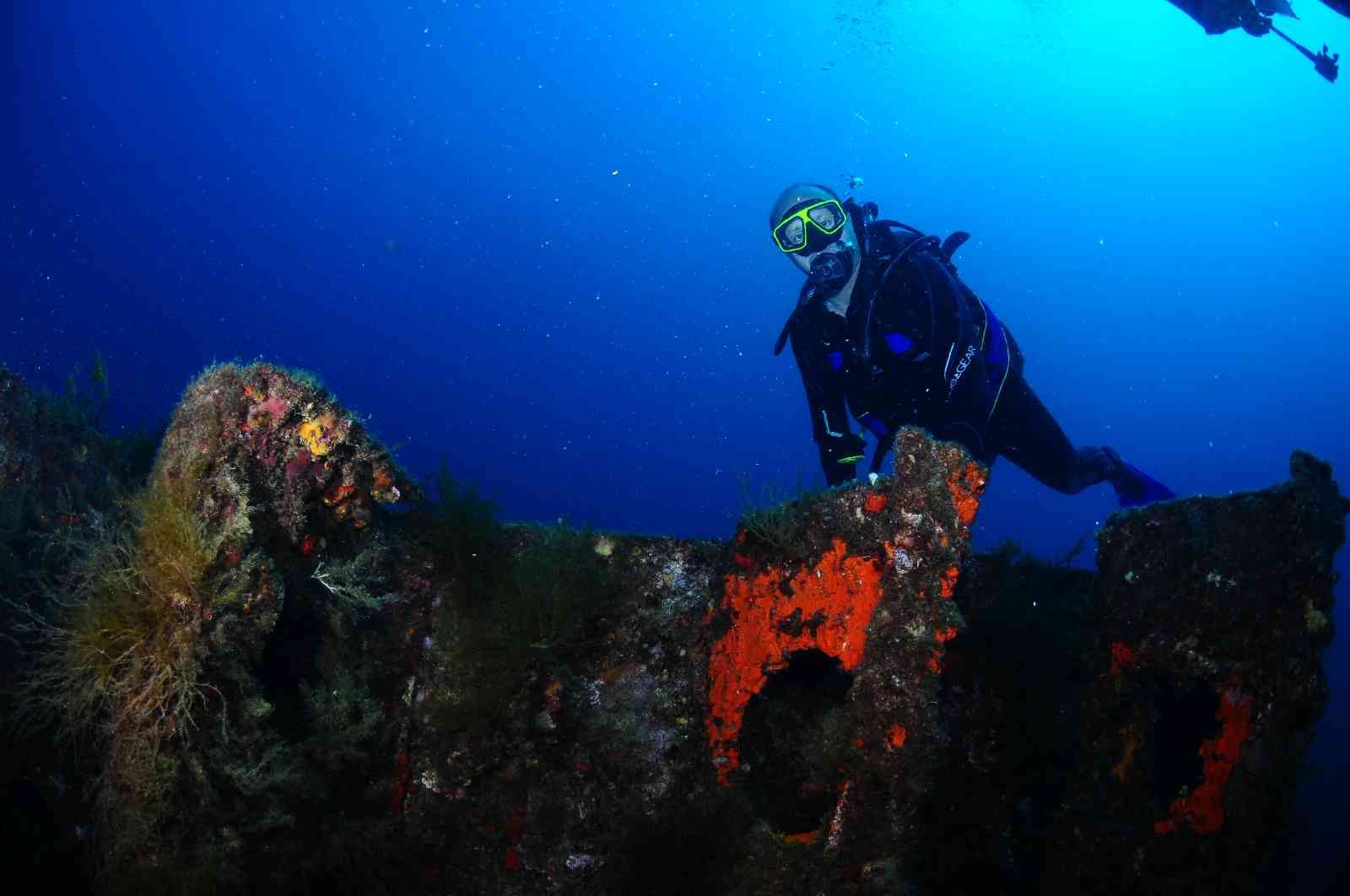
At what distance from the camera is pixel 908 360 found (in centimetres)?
646

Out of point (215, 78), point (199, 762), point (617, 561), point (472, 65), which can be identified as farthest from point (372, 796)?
point (472, 65)

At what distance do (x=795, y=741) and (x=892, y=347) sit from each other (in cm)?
393

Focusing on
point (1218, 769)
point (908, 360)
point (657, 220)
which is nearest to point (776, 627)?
point (1218, 769)

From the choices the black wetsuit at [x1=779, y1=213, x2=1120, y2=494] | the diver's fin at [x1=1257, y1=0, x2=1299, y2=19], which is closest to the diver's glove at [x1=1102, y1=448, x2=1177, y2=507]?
the black wetsuit at [x1=779, y1=213, x2=1120, y2=494]

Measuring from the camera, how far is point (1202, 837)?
281 cm

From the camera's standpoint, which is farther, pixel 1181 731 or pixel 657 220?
pixel 657 220

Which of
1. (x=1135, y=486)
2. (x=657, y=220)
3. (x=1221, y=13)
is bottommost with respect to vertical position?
(x=1135, y=486)

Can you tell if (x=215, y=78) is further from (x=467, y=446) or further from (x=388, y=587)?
(x=388, y=587)

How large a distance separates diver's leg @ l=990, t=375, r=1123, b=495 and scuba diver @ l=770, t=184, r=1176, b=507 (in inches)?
0.5

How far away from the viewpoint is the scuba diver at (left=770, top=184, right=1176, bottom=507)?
20.9 ft

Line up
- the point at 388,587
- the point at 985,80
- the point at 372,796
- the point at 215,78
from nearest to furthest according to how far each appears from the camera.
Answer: the point at 372,796 < the point at 388,587 < the point at 215,78 < the point at 985,80

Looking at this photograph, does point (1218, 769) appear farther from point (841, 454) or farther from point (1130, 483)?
point (1130, 483)

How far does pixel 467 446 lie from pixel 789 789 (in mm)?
95386

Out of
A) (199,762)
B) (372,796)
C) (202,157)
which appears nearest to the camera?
(199,762)
